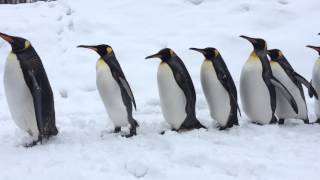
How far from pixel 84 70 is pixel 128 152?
13.2 feet

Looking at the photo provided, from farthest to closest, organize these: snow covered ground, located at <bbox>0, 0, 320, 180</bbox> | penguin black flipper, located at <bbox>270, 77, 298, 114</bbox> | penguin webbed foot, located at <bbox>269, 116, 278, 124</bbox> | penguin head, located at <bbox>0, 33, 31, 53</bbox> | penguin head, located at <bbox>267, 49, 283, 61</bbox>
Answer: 1. penguin head, located at <bbox>267, 49, 283, 61</bbox>
2. penguin webbed foot, located at <bbox>269, 116, 278, 124</bbox>
3. penguin black flipper, located at <bbox>270, 77, 298, 114</bbox>
4. penguin head, located at <bbox>0, 33, 31, 53</bbox>
5. snow covered ground, located at <bbox>0, 0, 320, 180</bbox>

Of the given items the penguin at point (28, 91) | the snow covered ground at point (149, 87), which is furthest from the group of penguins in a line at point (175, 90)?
the snow covered ground at point (149, 87)

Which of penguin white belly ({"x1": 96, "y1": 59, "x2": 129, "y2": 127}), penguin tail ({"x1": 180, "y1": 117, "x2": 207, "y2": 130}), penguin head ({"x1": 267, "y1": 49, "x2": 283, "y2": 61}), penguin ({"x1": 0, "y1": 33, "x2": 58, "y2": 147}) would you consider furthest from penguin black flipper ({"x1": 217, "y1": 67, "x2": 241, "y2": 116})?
penguin ({"x1": 0, "y1": 33, "x2": 58, "y2": 147})

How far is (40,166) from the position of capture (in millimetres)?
3783

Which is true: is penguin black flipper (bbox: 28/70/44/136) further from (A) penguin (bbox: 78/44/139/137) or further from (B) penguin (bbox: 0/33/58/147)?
(A) penguin (bbox: 78/44/139/137)

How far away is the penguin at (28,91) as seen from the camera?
14.8 feet

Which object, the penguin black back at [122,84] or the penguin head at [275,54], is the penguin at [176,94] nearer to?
the penguin black back at [122,84]

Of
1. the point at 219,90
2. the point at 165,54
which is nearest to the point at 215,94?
the point at 219,90

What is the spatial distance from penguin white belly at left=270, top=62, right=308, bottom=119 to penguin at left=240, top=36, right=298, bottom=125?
0.13 metres

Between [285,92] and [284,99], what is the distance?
0.66 feet

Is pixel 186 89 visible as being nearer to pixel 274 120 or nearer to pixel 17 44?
pixel 274 120

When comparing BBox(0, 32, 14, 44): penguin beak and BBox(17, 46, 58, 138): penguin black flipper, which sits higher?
BBox(0, 32, 14, 44): penguin beak

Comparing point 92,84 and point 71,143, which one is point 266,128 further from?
point 92,84

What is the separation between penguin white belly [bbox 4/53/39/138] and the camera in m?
4.52
